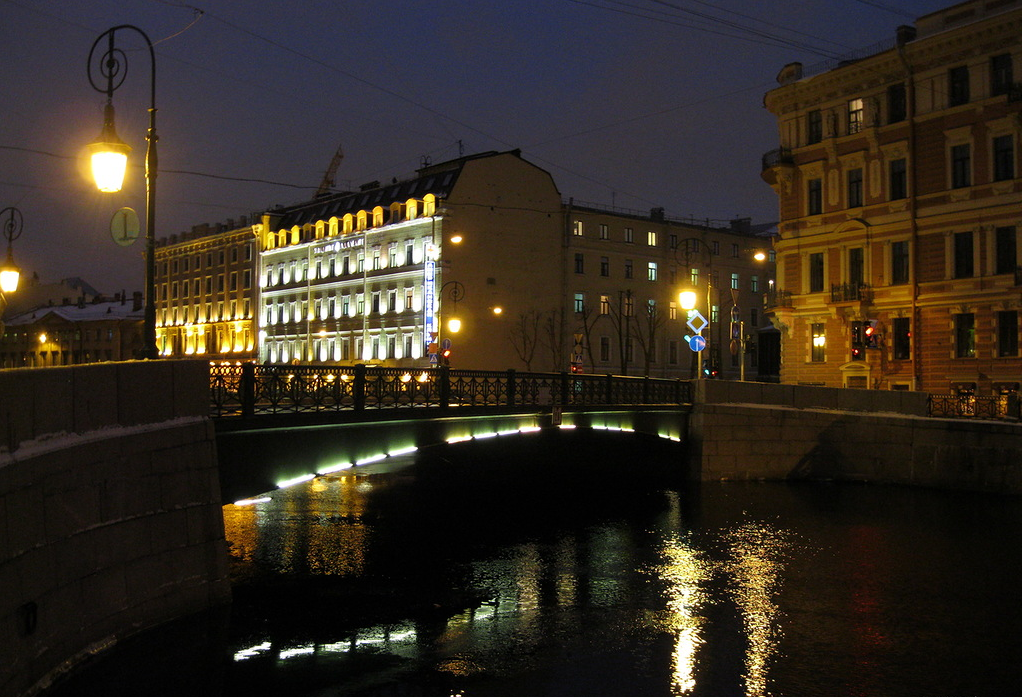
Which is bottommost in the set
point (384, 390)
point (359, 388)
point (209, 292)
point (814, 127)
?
point (384, 390)

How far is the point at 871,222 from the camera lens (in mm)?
37719

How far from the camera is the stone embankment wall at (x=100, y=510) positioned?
30.9ft

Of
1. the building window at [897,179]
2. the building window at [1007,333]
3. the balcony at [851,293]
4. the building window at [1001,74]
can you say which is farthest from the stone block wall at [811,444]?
the building window at [1001,74]

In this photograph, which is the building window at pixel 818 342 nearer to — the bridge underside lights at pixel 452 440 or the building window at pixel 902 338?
the building window at pixel 902 338

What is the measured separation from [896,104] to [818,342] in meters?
9.93

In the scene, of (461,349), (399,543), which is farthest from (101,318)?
(399,543)

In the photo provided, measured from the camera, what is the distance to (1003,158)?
111 feet

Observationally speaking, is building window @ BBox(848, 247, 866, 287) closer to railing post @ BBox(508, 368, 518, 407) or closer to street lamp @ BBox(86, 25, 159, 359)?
railing post @ BBox(508, 368, 518, 407)

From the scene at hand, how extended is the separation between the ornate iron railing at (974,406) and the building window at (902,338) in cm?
560

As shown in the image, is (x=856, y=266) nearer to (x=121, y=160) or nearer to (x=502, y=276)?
(x=502, y=276)

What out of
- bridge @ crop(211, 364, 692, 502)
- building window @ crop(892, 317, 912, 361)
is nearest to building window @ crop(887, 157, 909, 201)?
building window @ crop(892, 317, 912, 361)

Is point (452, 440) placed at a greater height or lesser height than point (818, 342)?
lesser

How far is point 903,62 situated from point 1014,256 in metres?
8.63

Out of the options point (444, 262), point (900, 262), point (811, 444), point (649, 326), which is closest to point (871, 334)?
point (811, 444)
